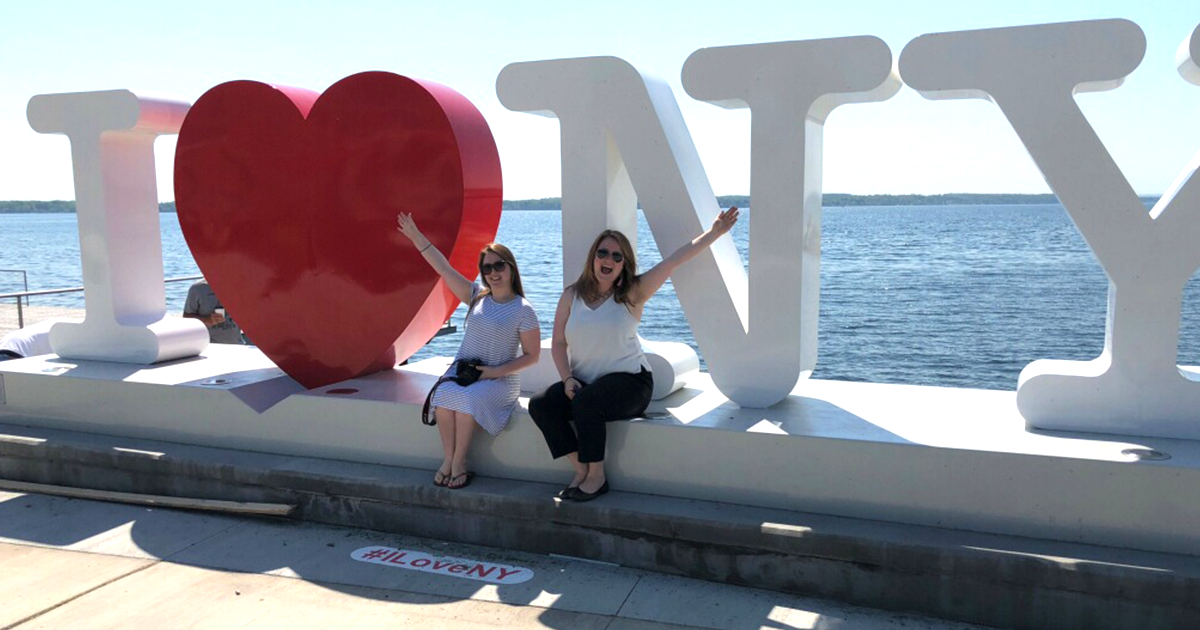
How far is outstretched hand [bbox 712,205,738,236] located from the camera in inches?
189

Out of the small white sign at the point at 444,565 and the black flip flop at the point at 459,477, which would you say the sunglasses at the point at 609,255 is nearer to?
the black flip flop at the point at 459,477

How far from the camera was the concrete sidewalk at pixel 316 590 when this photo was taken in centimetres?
398

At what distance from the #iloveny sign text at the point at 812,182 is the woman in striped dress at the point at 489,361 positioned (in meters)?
0.45

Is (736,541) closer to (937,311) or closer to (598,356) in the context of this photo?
(598,356)

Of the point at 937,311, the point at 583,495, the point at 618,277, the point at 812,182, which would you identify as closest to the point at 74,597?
the point at 583,495

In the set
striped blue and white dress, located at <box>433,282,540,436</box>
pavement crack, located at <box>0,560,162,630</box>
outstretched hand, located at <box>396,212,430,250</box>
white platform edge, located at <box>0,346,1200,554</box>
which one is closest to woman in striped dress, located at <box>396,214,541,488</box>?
striped blue and white dress, located at <box>433,282,540,436</box>

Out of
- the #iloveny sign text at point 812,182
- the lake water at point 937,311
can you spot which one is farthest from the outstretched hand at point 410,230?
the lake water at point 937,311

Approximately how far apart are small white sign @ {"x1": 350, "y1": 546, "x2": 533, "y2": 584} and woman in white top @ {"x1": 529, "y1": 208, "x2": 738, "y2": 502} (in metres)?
0.42

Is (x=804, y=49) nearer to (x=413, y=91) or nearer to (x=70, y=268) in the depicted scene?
(x=413, y=91)

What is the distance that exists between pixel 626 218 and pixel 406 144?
4.12 ft

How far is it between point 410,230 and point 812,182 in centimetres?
210

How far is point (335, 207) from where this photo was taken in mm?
5676

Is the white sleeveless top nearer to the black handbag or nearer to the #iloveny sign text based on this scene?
the #iloveny sign text

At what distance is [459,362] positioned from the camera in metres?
4.99
